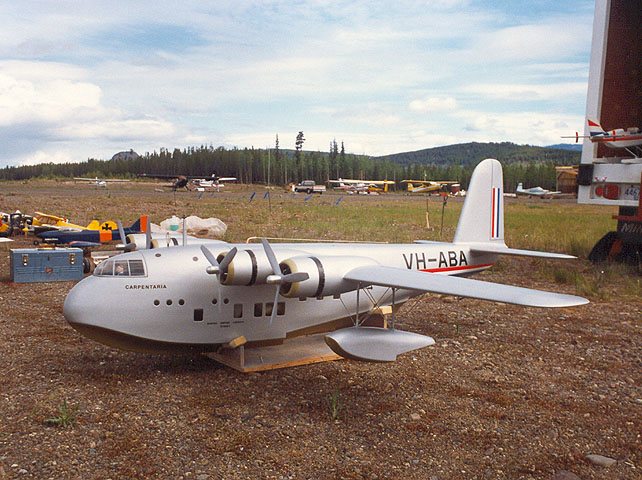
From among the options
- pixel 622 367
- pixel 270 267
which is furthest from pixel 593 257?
pixel 270 267

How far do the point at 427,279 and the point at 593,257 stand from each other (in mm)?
13126

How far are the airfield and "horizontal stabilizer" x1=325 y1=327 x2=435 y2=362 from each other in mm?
868

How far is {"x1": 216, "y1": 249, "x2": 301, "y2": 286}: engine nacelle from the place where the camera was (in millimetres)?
8461

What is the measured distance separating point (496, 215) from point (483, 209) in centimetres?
49

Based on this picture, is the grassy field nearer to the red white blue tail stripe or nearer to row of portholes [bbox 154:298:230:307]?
the red white blue tail stripe

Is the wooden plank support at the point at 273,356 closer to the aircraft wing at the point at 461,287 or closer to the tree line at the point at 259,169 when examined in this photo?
the aircraft wing at the point at 461,287

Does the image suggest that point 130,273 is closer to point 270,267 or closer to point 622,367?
point 270,267

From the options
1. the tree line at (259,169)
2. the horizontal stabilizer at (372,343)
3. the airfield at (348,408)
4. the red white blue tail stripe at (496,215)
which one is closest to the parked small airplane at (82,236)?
the airfield at (348,408)

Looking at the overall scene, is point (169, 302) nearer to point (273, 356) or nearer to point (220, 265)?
point (220, 265)

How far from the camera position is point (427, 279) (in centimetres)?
862

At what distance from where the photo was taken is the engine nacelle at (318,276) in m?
8.43

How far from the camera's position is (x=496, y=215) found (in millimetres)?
13875

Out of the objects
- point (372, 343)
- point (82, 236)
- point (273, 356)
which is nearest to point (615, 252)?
→ point (372, 343)

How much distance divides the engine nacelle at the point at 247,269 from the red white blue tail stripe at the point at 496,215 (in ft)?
24.3
